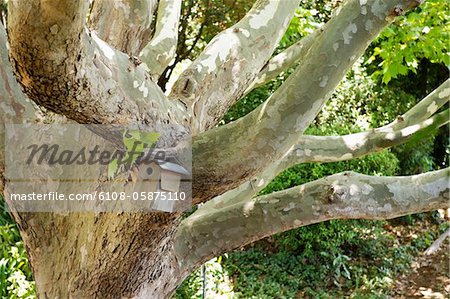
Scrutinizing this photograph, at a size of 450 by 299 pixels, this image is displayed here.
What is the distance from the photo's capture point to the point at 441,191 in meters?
2.23

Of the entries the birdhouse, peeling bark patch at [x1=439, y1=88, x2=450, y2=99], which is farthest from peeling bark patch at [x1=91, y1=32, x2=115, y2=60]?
peeling bark patch at [x1=439, y1=88, x2=450, y2=99]

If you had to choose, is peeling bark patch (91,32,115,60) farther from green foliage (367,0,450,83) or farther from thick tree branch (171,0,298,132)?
green foliage (367,0,450,83)

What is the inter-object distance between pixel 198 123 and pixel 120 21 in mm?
813

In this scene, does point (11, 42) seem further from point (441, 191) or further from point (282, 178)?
point (282, 178)

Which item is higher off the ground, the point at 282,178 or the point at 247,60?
the point at 282,178

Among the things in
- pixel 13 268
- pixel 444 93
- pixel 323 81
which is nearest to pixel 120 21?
pixel 323 81

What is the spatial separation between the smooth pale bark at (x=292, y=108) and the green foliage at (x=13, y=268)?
2.92 m

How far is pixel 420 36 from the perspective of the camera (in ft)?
12.0

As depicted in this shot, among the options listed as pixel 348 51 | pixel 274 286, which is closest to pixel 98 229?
pixel 348 51

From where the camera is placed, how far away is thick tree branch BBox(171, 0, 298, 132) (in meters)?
2.31

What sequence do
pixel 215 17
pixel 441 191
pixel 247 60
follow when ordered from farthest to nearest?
pixel 215 17 < pixel 247 60 < pixel 441 191

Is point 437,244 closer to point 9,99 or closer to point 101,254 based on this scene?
point 101,254

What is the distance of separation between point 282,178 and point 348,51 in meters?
4.14

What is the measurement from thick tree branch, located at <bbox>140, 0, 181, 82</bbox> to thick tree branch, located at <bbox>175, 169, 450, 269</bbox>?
854mm
